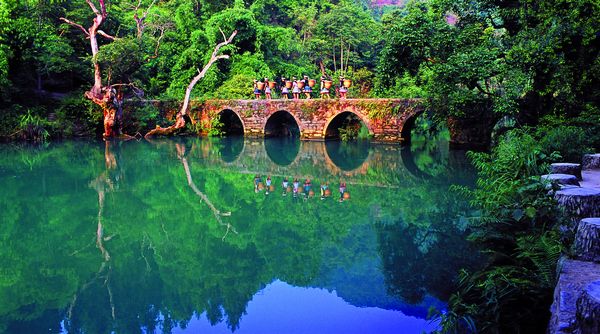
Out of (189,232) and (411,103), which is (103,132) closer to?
(411,103)

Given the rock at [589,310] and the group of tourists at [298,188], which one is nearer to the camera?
the rock at [589,310]

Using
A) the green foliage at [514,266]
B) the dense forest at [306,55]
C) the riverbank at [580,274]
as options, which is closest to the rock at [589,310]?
the riverbank at [580,274]

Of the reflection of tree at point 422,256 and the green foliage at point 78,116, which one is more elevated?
the green foliage at point 78,116

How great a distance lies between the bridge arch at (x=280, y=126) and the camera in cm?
2263

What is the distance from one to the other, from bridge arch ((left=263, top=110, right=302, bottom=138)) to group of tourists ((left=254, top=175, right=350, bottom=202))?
10.6 meters

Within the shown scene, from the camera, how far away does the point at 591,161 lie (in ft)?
21.9

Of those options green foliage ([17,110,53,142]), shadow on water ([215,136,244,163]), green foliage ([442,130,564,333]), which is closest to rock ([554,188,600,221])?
green foliage ([442,130,564,333])

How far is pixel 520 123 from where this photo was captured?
42.9ft

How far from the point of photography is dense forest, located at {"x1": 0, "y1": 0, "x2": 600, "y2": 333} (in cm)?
450

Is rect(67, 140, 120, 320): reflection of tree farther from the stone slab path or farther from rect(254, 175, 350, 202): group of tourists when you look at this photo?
the stone slab path

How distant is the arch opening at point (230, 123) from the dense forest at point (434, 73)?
3.63 feet

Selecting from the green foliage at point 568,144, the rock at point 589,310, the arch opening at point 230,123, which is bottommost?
the rock at point 589,310

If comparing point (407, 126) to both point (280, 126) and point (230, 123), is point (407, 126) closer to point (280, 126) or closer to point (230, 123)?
point (280, 126)

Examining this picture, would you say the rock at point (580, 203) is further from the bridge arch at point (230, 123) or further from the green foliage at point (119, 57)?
the bridge arch at point (230, 123)
